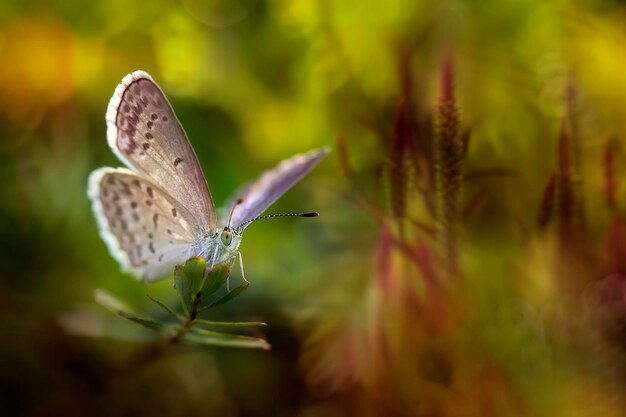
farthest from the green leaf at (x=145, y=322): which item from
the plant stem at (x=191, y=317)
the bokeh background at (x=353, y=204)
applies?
the bokeh background at (x=353, y=204)

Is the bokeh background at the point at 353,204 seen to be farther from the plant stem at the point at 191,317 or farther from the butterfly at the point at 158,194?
the plant stem at the point at 191,317

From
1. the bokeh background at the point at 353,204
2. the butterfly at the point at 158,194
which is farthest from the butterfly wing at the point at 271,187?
the bokeh background at the point at 353,204

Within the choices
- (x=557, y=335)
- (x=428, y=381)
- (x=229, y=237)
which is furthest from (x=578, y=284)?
(x=229, y=237)

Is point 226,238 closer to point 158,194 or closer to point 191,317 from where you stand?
point 158,194

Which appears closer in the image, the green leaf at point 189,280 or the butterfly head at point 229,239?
the green leaf at point 189,280

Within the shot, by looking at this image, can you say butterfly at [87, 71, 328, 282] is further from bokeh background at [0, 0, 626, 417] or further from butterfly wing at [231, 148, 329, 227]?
bokeh background at [0, 0, 626, 417]

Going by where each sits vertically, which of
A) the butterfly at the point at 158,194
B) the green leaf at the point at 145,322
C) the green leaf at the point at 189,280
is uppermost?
the butterfly at the point at 158,194

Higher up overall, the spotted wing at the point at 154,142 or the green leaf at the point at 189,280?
the spotted wing at the point at 154,142

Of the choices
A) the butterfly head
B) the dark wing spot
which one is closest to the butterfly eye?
the butterfly head

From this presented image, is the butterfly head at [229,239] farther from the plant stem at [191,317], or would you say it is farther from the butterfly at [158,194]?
the plant stem at [191,317]
